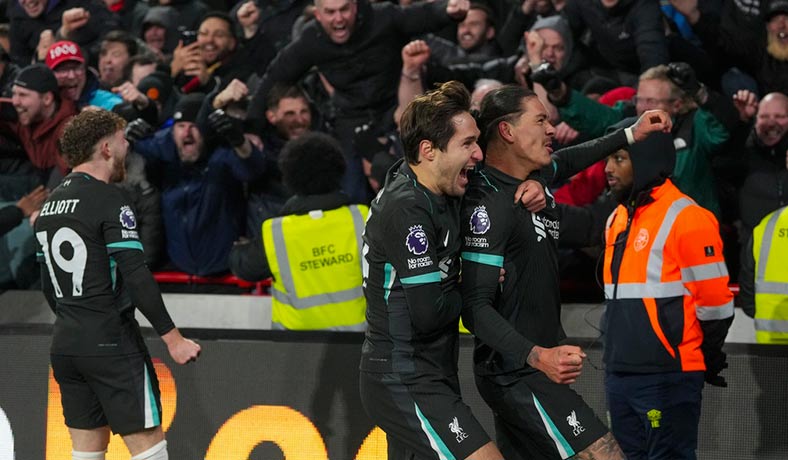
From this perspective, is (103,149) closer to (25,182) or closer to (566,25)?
(25,182)

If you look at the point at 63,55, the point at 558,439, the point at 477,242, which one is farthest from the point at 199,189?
the point at 558,439

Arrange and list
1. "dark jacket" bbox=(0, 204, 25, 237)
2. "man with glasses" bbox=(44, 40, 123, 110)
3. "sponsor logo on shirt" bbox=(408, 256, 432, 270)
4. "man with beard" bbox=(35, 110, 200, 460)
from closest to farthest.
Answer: "sponsor logo on shirt" bbox=(408, 256, 432, 270) < "man with beard" bbox=(35, 110, 200, 460) < "dark jacket" bbox=(0, 204, 25, 237) < "man with glasses" bbox=(44, 40, 123, 110)

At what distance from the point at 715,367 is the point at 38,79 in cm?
561

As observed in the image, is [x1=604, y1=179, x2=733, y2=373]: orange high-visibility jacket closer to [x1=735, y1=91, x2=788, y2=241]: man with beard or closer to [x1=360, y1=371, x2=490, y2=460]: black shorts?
[x1=360, y1=371, x2=490, y2=460]: black shorts

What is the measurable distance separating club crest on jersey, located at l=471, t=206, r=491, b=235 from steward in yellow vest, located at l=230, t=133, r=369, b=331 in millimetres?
2215

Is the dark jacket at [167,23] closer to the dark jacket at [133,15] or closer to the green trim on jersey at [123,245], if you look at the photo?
the dark jacket at [133,15]

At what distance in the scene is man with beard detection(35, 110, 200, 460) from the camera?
5.86 metres

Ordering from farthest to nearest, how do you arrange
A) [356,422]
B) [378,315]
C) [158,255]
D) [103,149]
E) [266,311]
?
[158,255]
[266,311]
[356,422]
[103,149]
[378,315]

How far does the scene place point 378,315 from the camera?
4.88m

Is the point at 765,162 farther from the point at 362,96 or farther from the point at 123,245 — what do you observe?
the point at 123,245

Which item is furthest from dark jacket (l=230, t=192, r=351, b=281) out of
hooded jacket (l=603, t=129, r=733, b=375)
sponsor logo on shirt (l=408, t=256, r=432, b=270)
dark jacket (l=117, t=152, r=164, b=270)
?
sponsor logo on shirt (l=408, t=256, r=432, b=270)

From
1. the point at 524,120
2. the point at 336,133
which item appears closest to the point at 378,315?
the point at 524,120

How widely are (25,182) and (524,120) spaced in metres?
5.43

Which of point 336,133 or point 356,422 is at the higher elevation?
point 336,133
